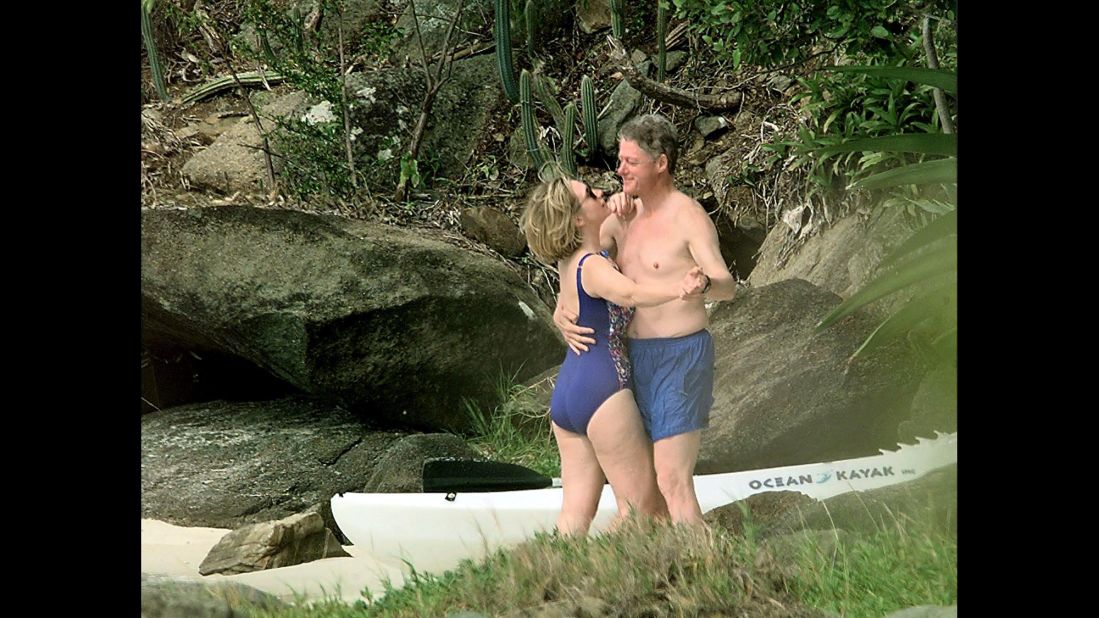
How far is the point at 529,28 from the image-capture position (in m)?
4.05

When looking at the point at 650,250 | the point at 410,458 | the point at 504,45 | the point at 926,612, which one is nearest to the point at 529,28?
the point at 504,45

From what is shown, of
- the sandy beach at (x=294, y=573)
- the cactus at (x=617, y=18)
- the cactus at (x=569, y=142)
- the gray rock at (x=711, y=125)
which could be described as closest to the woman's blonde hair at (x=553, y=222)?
the cactus at (x=569, y=142)

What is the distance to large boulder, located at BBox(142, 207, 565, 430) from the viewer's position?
4.06 meters

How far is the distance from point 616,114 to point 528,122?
0.28 meters

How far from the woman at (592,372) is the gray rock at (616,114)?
0.19m

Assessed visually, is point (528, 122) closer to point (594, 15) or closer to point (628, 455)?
Result: point (594, 15)

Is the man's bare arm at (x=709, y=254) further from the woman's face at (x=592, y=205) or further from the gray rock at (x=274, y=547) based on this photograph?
the gray rock at (x=274, y=547)

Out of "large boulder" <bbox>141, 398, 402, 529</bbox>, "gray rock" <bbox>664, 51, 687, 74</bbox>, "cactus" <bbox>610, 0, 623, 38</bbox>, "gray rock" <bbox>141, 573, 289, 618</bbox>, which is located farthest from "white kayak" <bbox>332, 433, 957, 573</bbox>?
"cactus" <bbox>610, 0, 623, 38</bbox>

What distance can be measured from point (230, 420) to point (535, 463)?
3.36ft

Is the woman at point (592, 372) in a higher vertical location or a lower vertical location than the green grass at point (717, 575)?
higher

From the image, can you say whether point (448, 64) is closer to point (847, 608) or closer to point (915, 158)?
point (915, 158)

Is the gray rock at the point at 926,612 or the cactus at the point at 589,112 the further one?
the cactus at the point at 589,112

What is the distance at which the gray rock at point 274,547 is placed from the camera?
385 centimetres

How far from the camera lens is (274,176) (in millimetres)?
4168
